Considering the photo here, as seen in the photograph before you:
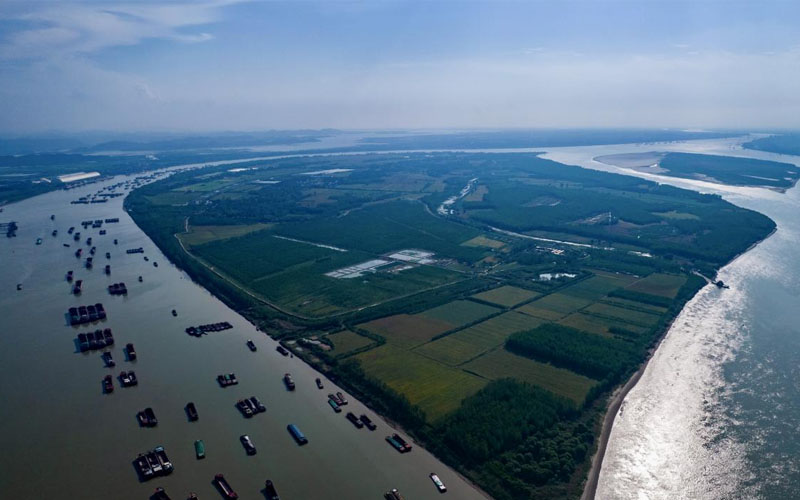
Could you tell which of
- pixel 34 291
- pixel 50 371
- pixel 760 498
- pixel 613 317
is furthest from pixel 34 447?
pixel 613 317

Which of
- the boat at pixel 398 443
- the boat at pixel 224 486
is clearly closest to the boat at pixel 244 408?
the boat at pixel 224 486

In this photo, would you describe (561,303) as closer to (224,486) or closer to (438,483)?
(438,483)

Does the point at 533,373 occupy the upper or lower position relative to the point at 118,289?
lower

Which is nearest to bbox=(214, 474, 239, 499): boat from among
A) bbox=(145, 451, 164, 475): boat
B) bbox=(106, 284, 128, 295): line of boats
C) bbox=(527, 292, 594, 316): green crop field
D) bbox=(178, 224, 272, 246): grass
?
bbox=(145, 451, 164, 475): boat

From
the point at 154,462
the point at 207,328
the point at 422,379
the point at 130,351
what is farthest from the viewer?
the point at 207,328

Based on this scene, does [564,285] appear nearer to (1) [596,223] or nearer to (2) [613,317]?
(2) [613,317]

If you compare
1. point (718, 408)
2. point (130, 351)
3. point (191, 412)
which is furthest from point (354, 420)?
point (718, 408)
